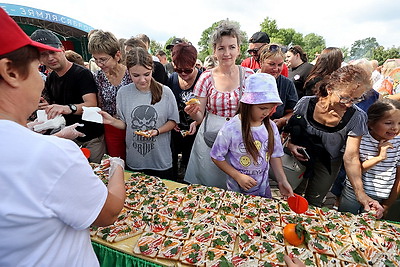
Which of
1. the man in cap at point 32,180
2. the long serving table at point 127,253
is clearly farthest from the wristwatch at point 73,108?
the man in cap at point 32,180

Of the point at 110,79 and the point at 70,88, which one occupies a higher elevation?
the point at 110,79

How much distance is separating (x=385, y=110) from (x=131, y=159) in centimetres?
236

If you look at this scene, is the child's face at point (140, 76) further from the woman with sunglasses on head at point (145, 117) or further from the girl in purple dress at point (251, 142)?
the girl in purple dress at point (251, 142)

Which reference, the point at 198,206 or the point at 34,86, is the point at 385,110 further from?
the point at 34,86

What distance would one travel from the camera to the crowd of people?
0.63m

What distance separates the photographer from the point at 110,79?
8.04 feet

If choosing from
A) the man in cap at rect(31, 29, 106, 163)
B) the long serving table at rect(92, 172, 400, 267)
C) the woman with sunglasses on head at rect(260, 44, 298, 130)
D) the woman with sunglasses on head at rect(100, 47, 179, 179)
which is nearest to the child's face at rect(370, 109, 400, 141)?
the long serving table at rect(92, 172, 400, 267)

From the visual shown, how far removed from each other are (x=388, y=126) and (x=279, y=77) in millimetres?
1292

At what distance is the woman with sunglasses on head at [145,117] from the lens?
2.13 meters

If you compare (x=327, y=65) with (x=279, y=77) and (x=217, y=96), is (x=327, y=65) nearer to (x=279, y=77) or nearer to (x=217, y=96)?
(x=279, y=77)

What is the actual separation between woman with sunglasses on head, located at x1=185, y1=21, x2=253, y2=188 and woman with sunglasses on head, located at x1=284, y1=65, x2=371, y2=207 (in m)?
0.72

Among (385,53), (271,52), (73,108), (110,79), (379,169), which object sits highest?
(385,53)

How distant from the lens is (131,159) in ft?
7.48

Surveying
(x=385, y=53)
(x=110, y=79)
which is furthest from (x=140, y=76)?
(x=385, y=53)
